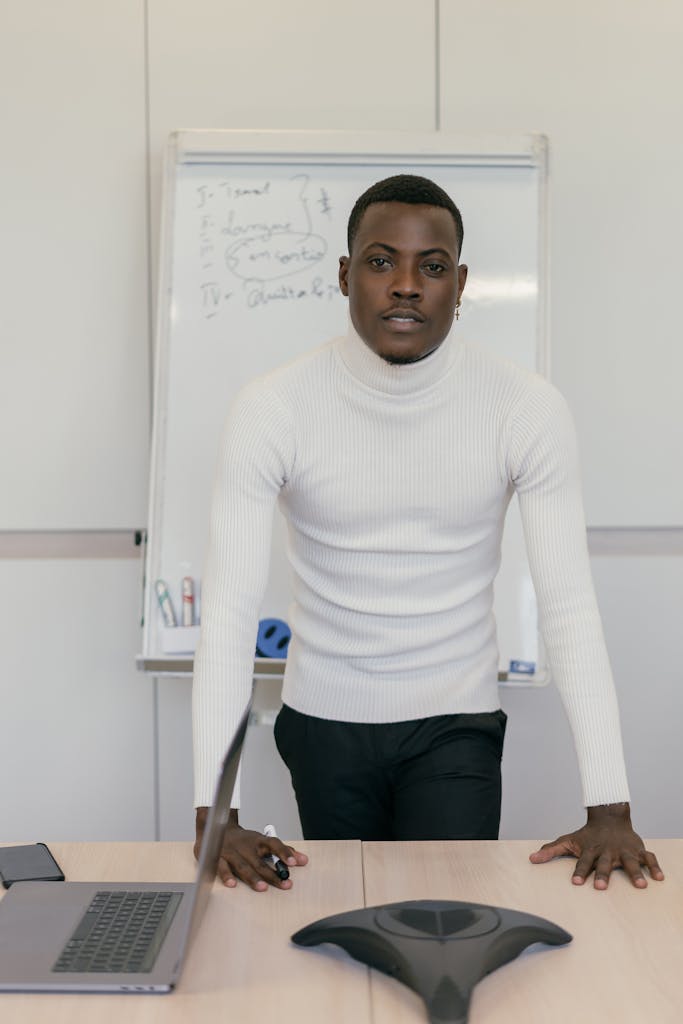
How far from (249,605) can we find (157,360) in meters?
1.21

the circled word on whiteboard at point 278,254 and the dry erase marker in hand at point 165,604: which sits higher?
the circled word on whiteboard at point 278,254

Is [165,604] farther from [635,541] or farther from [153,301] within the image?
[635,541]

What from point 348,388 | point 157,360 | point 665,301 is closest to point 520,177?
point 665,301

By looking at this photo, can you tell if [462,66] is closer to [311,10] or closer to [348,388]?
[311,10]

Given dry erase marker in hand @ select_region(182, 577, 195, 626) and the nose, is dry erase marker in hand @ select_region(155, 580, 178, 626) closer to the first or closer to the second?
dry erase marker in hand @ select_region(182, 577, 195, 626)

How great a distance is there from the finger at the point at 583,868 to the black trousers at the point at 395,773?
28 cm

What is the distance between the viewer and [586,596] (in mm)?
1605

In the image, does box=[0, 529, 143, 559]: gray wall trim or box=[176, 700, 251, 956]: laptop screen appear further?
box=[0, 529, 143, 559]: gray wall trim

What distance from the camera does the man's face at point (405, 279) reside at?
161cm

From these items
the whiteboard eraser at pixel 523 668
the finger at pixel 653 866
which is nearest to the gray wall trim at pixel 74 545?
the whiteboard eraser at pixel 523 668

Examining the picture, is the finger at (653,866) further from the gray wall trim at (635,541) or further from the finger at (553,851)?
the gray wall trim at (635,541)

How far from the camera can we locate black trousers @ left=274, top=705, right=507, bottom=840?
1.71 meters

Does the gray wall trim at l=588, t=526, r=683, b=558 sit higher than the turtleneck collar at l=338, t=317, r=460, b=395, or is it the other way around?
the turtleneck collar at l=338, t=317, r=460, b=395

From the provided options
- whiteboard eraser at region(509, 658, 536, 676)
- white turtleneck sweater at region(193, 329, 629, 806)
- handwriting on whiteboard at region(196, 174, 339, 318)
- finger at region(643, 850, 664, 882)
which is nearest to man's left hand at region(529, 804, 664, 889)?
finger at region(643, 850, 664, 882)
